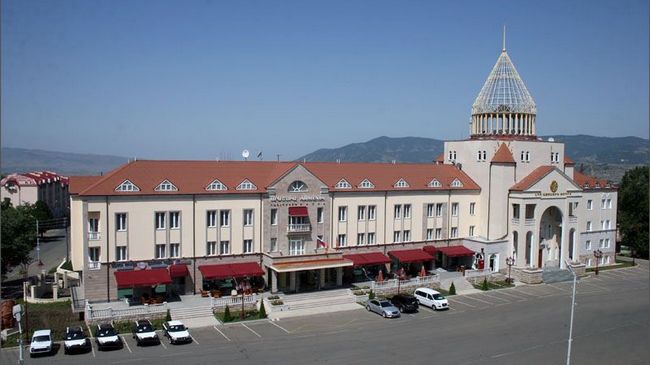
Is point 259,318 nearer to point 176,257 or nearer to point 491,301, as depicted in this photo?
point 176,257

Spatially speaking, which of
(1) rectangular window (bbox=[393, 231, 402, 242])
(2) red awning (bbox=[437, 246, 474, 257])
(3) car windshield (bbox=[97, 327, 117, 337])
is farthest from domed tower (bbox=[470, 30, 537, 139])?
(3) car windshield (bbox=[97, 327, 117, 337])

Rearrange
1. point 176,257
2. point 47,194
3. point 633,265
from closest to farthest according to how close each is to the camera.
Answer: point 176,257, point 633,265, point 47,194

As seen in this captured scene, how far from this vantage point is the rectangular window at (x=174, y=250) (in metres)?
50.2

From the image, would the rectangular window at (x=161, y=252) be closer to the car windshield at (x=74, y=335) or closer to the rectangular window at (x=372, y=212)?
the car windshield at (x=74, y=335)

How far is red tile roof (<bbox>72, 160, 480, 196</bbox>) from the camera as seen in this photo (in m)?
49.7

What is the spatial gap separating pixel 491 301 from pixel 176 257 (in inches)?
1151

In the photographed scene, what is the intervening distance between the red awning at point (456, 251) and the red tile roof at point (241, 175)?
6740 mm

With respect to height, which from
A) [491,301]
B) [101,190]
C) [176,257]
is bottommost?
[491,301]

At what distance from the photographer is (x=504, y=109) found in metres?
68.2

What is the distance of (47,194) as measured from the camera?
126188 mm

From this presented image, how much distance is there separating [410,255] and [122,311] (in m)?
29.7

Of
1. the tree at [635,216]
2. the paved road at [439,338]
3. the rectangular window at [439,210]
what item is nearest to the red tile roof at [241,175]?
the rectangular window at [439,210]

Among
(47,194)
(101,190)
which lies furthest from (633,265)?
(47,194)

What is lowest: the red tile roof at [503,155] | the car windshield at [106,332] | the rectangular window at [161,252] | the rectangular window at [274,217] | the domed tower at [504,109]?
the car windshield at [106,332]
